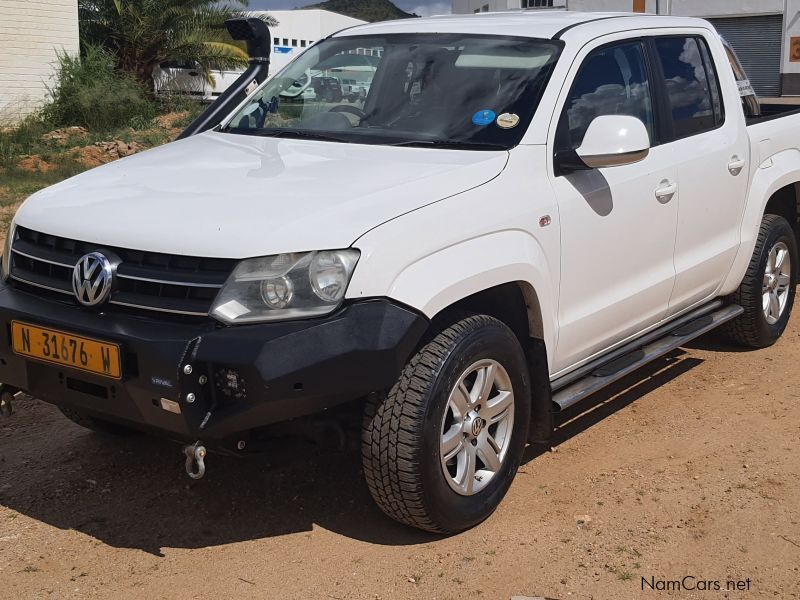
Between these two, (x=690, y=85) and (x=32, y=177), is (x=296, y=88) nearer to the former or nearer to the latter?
(x=690, y=85)

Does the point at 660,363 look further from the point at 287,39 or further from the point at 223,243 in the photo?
the point at 287,39

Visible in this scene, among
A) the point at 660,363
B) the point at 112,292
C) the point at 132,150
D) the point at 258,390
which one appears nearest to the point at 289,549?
the point at 258,390

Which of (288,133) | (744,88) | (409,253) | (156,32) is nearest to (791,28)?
(156,32)

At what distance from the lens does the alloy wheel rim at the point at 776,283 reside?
19.1ft

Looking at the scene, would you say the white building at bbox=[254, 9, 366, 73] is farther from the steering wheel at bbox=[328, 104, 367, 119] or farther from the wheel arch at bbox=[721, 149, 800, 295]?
the steering wheel at bbox=[328, 104, 367, 119]

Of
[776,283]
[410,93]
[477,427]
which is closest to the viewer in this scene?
[477,427]

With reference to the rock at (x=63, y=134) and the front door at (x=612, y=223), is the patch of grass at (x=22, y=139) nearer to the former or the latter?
the rock at (x=63, y=134)

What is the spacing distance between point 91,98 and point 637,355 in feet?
55.8

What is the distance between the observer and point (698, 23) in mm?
5395

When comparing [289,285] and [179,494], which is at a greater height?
[289,285]

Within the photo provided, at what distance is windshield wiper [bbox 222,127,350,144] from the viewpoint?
4348mm

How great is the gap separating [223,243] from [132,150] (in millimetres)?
13968

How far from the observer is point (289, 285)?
128 inches

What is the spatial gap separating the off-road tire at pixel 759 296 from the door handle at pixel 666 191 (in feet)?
3.90
